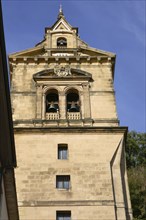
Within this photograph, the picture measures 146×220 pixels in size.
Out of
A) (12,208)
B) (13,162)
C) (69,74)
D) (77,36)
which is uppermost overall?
(77,36)

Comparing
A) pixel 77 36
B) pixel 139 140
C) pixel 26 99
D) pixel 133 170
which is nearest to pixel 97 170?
pixel 26 99

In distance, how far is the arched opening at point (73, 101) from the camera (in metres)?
28.9

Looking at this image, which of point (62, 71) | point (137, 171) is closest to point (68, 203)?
point (62, 71)

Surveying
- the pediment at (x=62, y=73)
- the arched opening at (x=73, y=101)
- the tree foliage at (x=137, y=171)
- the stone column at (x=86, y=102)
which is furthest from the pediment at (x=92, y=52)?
the tree foliage at (x=137, y=171)

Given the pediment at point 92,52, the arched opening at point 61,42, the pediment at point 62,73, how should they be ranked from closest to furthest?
the pediment at point 62,73
the pediment at point 92,52
the arched opening at point 61,42

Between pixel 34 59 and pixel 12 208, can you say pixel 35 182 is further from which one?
pixel 34 59

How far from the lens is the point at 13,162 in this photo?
16.3 meters

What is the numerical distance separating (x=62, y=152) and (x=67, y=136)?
1017mm

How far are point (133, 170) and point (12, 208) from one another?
27.9 meters

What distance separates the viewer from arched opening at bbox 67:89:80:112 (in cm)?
2891

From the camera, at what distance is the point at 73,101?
97.2 feet

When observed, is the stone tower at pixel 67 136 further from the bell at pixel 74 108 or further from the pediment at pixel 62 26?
the pediment at pixel 62 26

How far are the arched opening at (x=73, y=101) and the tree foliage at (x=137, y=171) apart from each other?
12.2 metres

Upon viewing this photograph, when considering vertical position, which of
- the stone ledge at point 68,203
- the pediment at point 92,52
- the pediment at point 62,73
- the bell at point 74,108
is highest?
the pediment at point 92,52
